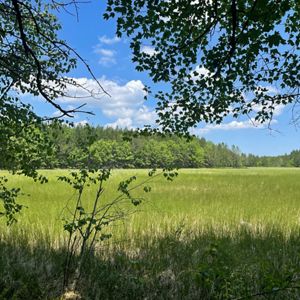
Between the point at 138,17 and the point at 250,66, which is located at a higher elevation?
the point at 138,17

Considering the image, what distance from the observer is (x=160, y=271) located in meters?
5.46

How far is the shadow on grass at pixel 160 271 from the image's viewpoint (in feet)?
14.3

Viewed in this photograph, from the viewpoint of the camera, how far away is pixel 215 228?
859 cm

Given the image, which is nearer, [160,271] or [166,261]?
[160,271]

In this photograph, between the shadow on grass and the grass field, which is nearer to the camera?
the shadow on grass

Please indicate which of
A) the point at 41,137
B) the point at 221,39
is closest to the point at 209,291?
the point at 41,137

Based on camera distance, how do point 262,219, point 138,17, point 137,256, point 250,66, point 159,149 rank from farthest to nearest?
1. point 159,149
2. point 262,219
3. point 137,256
4. point 250,66
5. point 138,17

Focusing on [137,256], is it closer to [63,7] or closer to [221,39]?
[221,39]

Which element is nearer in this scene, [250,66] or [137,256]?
[250,66]

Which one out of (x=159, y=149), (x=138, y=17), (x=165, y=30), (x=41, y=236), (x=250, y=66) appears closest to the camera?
(x=138, y=17)

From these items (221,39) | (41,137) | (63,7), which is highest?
(221,39)

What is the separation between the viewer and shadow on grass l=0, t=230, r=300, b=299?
436 centimetres

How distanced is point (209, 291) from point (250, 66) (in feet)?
10.3

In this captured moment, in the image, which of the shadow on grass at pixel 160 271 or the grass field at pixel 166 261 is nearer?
the shadow on grass at pixel 160 271
